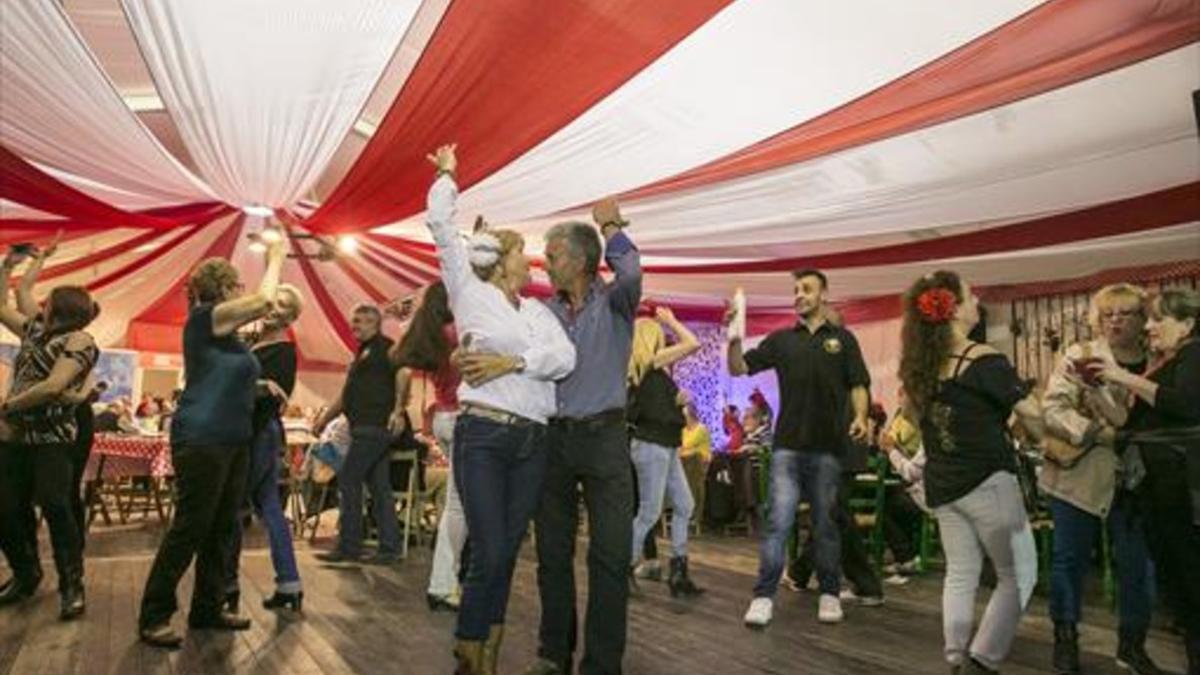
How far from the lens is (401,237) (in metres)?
6.02

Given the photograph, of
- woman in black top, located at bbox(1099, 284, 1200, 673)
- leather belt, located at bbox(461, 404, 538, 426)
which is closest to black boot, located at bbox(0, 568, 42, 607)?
leather belt, located at bbox(461, 404, 538, 426)

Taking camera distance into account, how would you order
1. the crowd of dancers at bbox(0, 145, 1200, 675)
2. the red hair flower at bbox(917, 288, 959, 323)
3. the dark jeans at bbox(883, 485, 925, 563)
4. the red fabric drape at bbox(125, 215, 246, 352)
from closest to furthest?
the crowd of dancers at bbox(0, 145, 1200, 675), the red hair flower at bbox(917, 288, 959, 323), the dark jeans at bbox(883, 485, 925, 563), the red fabric drape at bbox(125, 215, 246, 352)

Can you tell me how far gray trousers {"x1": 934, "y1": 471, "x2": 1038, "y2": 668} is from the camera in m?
2.44

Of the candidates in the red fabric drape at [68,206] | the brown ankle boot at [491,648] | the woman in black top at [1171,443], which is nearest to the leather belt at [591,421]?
the brown ankle boot at [491,648]

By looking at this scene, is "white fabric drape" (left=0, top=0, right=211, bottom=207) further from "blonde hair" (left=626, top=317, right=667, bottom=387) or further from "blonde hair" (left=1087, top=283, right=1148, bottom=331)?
"blonde hair" (left=1087, top=283, right=1148, bottom=331)

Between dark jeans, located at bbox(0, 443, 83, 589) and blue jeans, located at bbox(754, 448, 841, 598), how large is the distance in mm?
2631

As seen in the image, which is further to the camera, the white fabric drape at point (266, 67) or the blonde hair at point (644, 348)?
the blonde hair at point (644, 348)

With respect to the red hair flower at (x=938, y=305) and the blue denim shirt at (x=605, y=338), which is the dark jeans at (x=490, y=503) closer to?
the blue denim shirt at (x=605, y=338)

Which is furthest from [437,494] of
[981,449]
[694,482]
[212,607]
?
[981,449]

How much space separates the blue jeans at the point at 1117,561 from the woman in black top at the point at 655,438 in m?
1.68

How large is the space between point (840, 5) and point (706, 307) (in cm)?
648

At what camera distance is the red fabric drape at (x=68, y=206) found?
4.23m

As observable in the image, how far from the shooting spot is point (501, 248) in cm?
238

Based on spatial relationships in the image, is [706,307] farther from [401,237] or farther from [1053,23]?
[1053,23]
